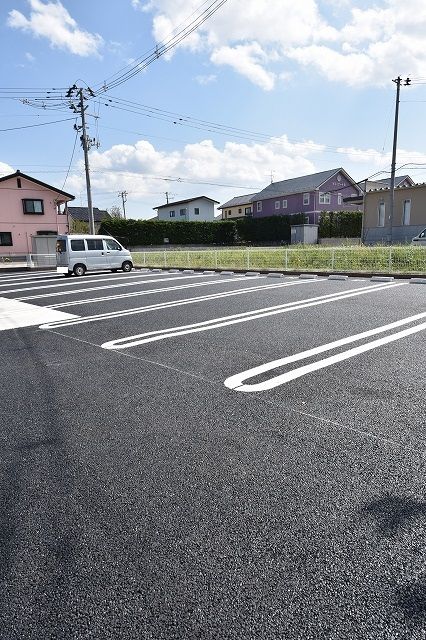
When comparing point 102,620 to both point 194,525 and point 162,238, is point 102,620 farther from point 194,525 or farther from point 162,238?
point 162,238

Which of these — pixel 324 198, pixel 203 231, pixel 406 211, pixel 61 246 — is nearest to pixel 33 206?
pixel 203 231

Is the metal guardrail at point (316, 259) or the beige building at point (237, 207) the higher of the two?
the beige building at point (237, 207)

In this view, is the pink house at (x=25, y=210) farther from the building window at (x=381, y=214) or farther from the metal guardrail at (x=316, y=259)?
the building window at (x=381, y=214)

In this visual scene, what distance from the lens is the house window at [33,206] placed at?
31766mm

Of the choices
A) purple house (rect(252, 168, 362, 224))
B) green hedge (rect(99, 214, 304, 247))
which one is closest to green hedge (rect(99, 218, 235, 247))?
green hedge (rect(99, 214, 304, 247))

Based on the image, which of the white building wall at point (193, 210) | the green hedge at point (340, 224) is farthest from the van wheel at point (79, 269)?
the white building wall at point (193, 210)

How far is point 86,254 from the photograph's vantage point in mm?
16094

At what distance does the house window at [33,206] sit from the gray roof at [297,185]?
25838 mm

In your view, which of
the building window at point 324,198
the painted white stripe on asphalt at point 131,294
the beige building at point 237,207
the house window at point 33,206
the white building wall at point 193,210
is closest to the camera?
the painted white stripe on asphalt at point 131,294

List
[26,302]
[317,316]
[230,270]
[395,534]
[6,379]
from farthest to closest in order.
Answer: [230,270] < [26,302] < [317,316] < [6,379] < [395,534]

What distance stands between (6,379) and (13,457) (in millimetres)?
1771

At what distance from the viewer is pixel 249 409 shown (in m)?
3.12

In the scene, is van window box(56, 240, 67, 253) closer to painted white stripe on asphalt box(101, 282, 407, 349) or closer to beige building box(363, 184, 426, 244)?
painted white stripe on asphalt box(101, 282, 407, 349)

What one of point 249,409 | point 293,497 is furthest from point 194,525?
point 249,409
